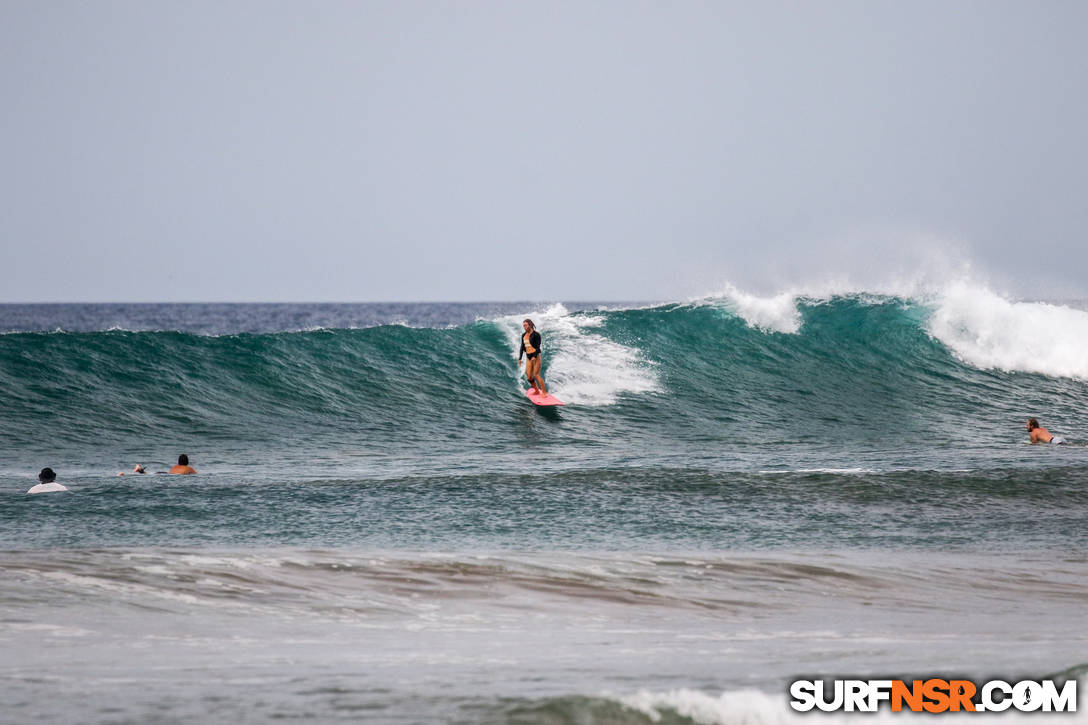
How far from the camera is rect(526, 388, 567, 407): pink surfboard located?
19.8m

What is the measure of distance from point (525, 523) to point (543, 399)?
9975 millimetres

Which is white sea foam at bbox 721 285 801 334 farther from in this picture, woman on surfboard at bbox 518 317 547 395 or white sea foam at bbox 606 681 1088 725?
white sea foam at bbox 606 681 1088 725

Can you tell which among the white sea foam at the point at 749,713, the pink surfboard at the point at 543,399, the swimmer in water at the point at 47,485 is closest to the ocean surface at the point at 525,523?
the white sea foam at the point at 749,713

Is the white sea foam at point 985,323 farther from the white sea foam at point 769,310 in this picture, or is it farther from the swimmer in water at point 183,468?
the swimmer in water at point 183,468

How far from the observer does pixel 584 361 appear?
2197 centimetres

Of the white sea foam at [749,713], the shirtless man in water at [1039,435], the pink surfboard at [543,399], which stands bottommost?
the white sea foam at [749,713]

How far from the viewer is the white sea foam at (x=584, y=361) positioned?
20.7 m

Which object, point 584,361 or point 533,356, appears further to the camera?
point 584,361

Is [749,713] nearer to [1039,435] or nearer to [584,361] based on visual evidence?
[1039,435]

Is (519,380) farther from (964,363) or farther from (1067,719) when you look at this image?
(1067,719)

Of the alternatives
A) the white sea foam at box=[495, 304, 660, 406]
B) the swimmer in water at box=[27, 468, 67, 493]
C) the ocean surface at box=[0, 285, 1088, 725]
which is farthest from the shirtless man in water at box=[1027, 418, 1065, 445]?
the swimmer in water at box=[27, 468, 67, 493]

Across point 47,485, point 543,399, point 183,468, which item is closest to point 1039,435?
point 543,399

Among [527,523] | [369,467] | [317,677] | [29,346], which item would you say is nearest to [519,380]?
[369,467]

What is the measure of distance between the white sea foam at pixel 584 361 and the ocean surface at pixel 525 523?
101 mm
